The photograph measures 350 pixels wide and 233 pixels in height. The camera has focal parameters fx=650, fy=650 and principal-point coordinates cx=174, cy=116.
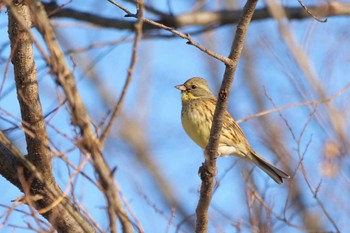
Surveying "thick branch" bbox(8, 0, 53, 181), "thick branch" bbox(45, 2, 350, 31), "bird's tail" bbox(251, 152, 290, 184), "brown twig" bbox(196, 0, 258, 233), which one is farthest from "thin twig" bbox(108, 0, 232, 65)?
"thick branch" bbox(45, 2, 350, 31)

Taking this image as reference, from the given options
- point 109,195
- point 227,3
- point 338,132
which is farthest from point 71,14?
point 227,3

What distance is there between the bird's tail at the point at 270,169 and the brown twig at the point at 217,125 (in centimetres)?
170

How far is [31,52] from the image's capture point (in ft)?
13.0

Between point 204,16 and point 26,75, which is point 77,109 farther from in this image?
point 204,16

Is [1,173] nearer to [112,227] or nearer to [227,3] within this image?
[112,227]

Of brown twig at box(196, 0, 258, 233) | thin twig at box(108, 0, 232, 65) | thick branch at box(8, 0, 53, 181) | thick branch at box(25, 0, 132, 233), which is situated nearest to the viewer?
thick branch at box(25, 0, 132, 233)

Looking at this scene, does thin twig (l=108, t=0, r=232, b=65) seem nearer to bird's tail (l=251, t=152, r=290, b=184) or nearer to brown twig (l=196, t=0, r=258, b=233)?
brown twig (l=196, t=0, r=258, b=233)

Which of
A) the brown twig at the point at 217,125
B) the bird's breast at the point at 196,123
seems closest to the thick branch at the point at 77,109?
the brown twig at the point at 217,125

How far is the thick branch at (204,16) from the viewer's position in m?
6.65

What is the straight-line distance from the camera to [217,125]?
4.16 m

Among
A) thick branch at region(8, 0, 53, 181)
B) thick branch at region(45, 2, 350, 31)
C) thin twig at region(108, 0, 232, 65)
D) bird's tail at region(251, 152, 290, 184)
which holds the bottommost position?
thick branch at region(8, 0, 53, 181)

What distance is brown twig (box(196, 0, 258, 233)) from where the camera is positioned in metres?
3.63

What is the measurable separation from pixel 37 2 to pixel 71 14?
401cm

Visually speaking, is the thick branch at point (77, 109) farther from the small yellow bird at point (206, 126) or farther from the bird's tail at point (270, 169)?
the bird's tail at point (270, 169)
